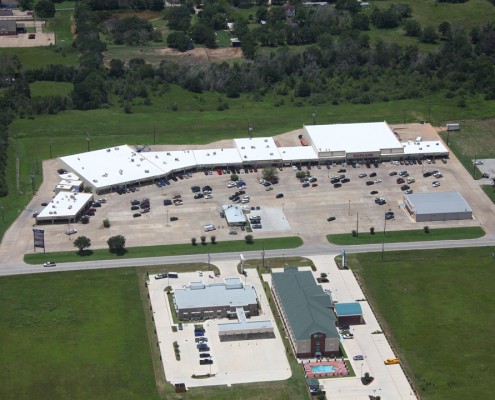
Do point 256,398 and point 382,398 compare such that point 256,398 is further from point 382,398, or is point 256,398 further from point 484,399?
point 484,399

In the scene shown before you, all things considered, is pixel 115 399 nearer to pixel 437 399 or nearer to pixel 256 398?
pixel 256 398

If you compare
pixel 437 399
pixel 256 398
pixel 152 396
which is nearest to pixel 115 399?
pixel 152 396

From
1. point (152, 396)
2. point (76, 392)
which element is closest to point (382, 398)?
point (152, 396)

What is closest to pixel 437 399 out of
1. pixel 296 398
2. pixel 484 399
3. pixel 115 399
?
pixel 484 399

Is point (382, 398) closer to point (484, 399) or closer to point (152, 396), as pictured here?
point (484, 399)

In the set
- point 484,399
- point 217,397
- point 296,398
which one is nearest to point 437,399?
point 484,399

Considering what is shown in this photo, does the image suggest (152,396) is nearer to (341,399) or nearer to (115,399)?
(115,399)
